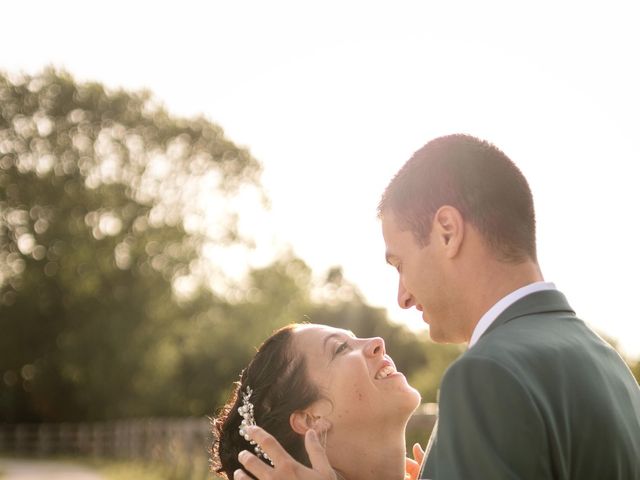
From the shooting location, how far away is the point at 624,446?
2.48 meters

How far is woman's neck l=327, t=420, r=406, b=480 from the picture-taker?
4059 millimetres

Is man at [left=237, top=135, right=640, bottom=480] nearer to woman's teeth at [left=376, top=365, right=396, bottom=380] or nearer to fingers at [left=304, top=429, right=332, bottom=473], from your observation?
fingers at [left=304, top=429, right=332, bottom=473]

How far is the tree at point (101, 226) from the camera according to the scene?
117ft

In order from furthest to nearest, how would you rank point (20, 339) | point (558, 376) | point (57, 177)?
point (20, 339) → point (57, 177) → point (558, 376)

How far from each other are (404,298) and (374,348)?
1013 mm

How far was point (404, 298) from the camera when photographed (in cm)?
313

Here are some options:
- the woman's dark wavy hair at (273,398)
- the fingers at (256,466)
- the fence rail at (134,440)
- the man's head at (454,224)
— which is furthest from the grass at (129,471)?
the man's head at (454,224)

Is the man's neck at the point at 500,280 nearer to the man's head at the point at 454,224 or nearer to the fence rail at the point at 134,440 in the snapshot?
the man's head at the point at 454,224

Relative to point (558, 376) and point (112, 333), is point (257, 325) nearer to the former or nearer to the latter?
point (112, 333)

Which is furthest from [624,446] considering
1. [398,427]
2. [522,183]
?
[398,427]

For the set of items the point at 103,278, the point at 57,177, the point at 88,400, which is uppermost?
the point at 57,177

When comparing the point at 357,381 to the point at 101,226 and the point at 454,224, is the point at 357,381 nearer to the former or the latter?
the point at 454,224

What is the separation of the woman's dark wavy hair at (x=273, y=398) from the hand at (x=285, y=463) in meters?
0.32

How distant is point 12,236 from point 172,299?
6191 millimetres
